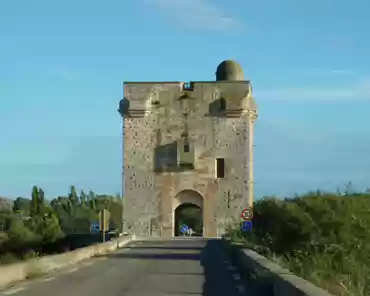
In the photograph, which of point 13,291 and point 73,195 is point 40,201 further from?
point 13,291

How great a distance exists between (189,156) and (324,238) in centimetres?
4802

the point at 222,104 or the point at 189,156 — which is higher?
the point at 222,104

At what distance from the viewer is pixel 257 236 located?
40.8 m

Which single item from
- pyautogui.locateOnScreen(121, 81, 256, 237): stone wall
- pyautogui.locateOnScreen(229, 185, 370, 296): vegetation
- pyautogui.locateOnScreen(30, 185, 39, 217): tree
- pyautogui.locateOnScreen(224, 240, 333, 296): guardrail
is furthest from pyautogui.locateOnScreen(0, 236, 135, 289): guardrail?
pyautogui.locateOnScreen(30, 185, 39, 217): tree

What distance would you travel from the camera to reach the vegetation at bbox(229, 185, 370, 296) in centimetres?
1642

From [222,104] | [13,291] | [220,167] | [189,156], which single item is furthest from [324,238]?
[222,104]

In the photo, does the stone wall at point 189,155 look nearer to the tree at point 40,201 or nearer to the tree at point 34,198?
the tree at point 40,201

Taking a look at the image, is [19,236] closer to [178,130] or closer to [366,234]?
[178,130]

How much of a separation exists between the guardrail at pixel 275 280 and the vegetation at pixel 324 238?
675 millimetres

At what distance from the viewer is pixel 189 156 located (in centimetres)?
7419

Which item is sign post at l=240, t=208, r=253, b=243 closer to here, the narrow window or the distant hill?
the narrow window

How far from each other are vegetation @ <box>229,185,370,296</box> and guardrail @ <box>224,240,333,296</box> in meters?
0.67

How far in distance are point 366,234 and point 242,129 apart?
5423 cm

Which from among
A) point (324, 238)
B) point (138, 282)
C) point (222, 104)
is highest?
point (222, 104)
